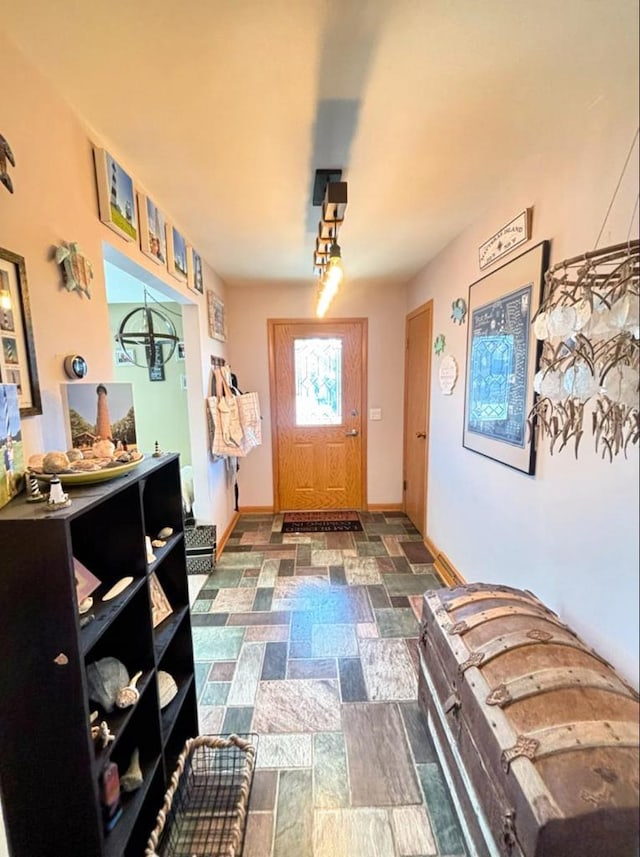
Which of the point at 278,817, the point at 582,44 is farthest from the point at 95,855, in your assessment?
the point at 582,44

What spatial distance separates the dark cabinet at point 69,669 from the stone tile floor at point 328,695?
48 centimetres

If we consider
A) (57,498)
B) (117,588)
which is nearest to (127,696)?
Answer: (117,588)

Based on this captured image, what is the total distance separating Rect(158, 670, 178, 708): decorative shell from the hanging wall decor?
1.54 metres

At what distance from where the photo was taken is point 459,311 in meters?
1.80

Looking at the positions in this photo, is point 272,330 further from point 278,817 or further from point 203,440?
point 278,817

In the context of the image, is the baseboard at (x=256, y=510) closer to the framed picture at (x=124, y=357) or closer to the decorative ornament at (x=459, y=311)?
the framed picture at (x=124, y=357)

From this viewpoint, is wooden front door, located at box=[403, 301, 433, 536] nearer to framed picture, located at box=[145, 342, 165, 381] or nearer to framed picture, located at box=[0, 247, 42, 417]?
framed picture, located at box=[0, 247, 42, 417]

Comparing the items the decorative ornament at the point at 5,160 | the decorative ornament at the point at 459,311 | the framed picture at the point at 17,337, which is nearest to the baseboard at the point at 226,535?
the framed picture at the point at 17,337

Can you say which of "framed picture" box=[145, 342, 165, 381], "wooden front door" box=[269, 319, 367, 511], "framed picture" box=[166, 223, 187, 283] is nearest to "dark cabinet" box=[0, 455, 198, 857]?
"framed picture" box=[166, 223, 187, 283]

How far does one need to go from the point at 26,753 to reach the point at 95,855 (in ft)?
1.10

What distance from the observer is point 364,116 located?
1.31 m

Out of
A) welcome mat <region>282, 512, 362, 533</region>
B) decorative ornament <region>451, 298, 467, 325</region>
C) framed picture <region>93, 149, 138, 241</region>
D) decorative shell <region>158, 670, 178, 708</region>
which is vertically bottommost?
welcome mat <region>282, 512, 362, 533</region>

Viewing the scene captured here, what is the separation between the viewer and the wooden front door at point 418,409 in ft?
8.20

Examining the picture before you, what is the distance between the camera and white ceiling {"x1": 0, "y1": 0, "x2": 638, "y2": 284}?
84 cm
